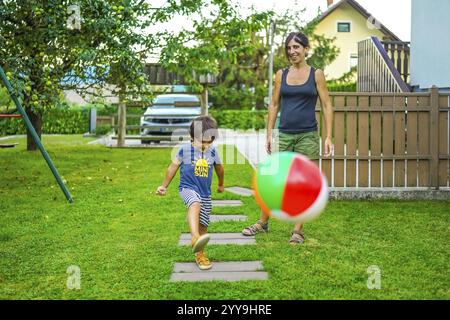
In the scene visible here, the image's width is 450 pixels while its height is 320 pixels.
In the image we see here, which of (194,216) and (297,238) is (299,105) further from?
(194,216)

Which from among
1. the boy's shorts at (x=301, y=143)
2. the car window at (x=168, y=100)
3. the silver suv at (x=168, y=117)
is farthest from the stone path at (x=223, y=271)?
the car window at (x=168, y=100)

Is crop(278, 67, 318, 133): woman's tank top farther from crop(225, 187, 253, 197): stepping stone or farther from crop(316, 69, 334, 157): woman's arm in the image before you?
crop(225, 187, 253, 197): stepping stone

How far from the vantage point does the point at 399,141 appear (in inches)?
343

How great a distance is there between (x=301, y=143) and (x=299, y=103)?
1.27ft

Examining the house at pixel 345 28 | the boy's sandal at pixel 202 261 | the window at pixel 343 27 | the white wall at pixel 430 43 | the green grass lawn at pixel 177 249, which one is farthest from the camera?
the window at pixel 343 27

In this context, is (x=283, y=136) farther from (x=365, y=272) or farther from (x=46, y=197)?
(x=46, y=197)

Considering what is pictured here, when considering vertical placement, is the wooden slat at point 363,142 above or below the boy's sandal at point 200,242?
above

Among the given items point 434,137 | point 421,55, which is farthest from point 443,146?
point 421,55

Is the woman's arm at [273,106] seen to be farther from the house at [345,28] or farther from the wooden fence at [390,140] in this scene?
the house at [345,28]

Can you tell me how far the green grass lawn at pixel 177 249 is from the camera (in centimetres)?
433

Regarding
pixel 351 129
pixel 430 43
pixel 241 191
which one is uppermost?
pixel 430 43

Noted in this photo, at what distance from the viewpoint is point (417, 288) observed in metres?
4.34

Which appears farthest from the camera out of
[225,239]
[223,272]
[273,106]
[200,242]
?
[273,106]
